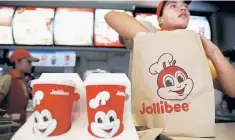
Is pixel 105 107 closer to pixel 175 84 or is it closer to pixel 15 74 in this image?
pixel 175 84

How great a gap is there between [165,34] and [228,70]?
9.6 inches

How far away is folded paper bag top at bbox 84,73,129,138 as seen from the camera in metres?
0.51

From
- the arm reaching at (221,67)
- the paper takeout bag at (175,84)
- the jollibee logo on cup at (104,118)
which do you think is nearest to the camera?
the jollibee logo on cup at (104,118)

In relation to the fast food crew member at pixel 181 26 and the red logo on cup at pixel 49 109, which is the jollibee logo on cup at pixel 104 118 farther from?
the fast food crew member at pixel 181 26

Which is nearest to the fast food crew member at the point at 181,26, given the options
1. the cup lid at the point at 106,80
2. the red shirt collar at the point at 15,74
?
the cup lid at the point at 106,80

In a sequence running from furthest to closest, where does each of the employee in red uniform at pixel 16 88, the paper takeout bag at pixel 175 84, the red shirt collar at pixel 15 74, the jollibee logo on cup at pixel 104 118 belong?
the red shirt collar at pixel 15 74 < the employee in red uniform at pixel 16 88 < the paper takeout bag at pixel 175 84 < the jollibee logo on cup at pixel 104 118

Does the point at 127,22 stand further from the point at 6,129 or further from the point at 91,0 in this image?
the point at 91,0

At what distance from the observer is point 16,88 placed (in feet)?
8.69

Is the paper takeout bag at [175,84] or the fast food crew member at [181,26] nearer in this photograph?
the paper takeout bag at [175,84]

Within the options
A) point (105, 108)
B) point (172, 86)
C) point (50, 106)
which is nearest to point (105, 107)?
point (105, 108)

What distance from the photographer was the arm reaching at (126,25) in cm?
85

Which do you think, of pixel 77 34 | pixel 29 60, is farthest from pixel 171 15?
pixel 77 34

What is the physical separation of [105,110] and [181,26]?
2.15ft

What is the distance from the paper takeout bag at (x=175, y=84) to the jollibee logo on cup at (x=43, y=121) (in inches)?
11.7
